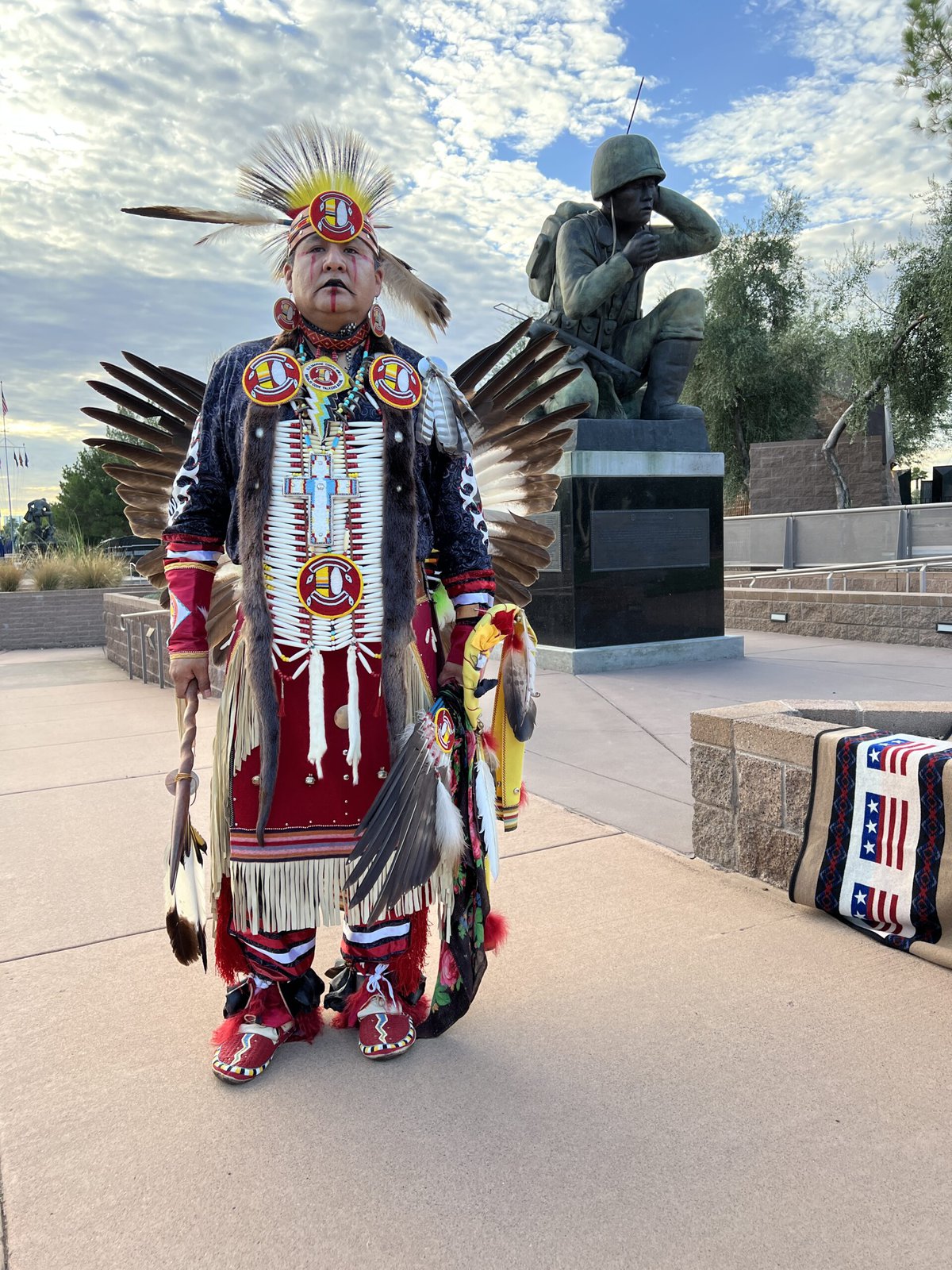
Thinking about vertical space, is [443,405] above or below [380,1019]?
above

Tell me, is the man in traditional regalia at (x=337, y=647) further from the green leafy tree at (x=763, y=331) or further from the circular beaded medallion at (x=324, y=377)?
the green leafy tree at (x=763, y=331)

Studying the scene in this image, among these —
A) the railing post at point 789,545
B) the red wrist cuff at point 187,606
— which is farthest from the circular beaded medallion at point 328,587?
the railing post at point 789,545

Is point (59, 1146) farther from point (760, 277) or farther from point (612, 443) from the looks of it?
point (760, 277)

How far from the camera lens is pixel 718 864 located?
11.5ft

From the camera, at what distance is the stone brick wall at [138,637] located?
898 cm

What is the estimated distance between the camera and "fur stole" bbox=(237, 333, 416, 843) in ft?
7.43

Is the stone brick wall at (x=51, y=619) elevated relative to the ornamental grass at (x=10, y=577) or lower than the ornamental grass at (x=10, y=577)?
lower

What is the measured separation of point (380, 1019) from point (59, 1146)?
76cm

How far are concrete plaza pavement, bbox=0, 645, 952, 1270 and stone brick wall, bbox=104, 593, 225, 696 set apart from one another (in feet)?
16.2

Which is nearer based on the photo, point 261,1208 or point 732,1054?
point 261,1208

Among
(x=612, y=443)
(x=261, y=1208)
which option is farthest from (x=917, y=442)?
(x=261, y=1208)

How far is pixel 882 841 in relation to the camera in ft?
9.39

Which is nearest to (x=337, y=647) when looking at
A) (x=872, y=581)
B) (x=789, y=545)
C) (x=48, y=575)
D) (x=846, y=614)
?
(x=846, y=614)

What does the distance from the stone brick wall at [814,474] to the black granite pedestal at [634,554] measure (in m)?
22.5
